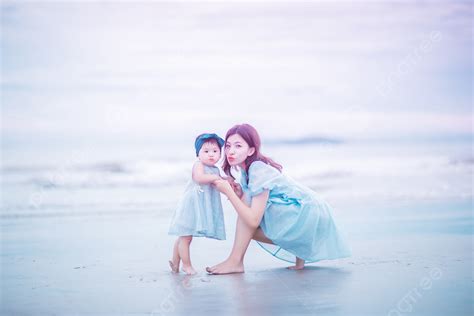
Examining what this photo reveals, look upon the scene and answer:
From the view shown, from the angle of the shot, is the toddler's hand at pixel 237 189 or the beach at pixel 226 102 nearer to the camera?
the toddler's hand at pixel 237 189

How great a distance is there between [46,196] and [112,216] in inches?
79.1

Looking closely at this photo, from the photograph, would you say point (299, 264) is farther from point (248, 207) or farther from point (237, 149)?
point (237, 149)

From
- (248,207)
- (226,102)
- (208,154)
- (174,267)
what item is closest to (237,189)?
(248,207)

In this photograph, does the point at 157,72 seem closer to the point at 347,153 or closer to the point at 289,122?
the point at 289,122

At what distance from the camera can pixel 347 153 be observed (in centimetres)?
1328

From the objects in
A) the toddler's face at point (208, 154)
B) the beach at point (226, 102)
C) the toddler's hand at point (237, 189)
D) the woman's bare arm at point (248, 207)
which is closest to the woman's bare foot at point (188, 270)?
the woman's bare arm at point (248, 207)

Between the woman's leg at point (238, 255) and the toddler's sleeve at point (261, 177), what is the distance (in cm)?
22

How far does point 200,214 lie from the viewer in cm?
398

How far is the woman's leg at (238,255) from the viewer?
12.9 feet

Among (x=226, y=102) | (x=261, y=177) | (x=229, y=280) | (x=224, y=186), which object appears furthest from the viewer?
(x=226, y=102)


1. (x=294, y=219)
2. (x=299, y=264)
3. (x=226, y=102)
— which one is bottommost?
(x=299, y=264)

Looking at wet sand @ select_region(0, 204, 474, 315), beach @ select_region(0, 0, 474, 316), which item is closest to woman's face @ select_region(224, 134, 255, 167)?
wet sand @ select_region(0, 204, 474, 315)

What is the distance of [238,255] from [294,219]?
408 millimetres

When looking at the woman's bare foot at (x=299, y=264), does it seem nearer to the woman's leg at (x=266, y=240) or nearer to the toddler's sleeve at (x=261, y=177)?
the woman's leg at (x=266, y=240)
